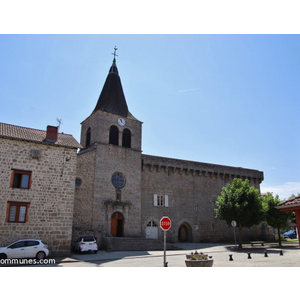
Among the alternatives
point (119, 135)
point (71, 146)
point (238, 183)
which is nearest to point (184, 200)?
point (238, 183)

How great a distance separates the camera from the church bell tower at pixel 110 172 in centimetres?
2439

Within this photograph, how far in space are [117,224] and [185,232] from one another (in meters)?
8.54

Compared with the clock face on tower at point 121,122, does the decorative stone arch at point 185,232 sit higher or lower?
lower

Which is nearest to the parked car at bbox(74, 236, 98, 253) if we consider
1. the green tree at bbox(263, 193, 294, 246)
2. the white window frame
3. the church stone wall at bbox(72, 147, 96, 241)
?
the church stone wall at bbox(72, 147, 96, 241)

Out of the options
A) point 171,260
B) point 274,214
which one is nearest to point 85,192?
point 171,260

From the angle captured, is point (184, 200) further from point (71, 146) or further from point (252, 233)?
point (71, 146)

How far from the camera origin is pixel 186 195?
30781 millimetres

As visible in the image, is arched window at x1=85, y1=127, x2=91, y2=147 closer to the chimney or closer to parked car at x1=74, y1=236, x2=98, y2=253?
the chimney

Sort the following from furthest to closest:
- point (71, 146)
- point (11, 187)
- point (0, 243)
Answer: point (71, 146)
point (11, 187)
point (0, 243)

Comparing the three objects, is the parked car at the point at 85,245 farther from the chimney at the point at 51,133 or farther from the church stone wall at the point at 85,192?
the chimney at the point at 51,133

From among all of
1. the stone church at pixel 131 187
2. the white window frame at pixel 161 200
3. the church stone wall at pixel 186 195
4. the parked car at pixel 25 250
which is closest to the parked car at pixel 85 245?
the stone church at pixel 131 187

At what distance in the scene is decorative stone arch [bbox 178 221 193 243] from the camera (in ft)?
98.2

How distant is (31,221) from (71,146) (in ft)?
17.1

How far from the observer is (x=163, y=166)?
1186 inches
